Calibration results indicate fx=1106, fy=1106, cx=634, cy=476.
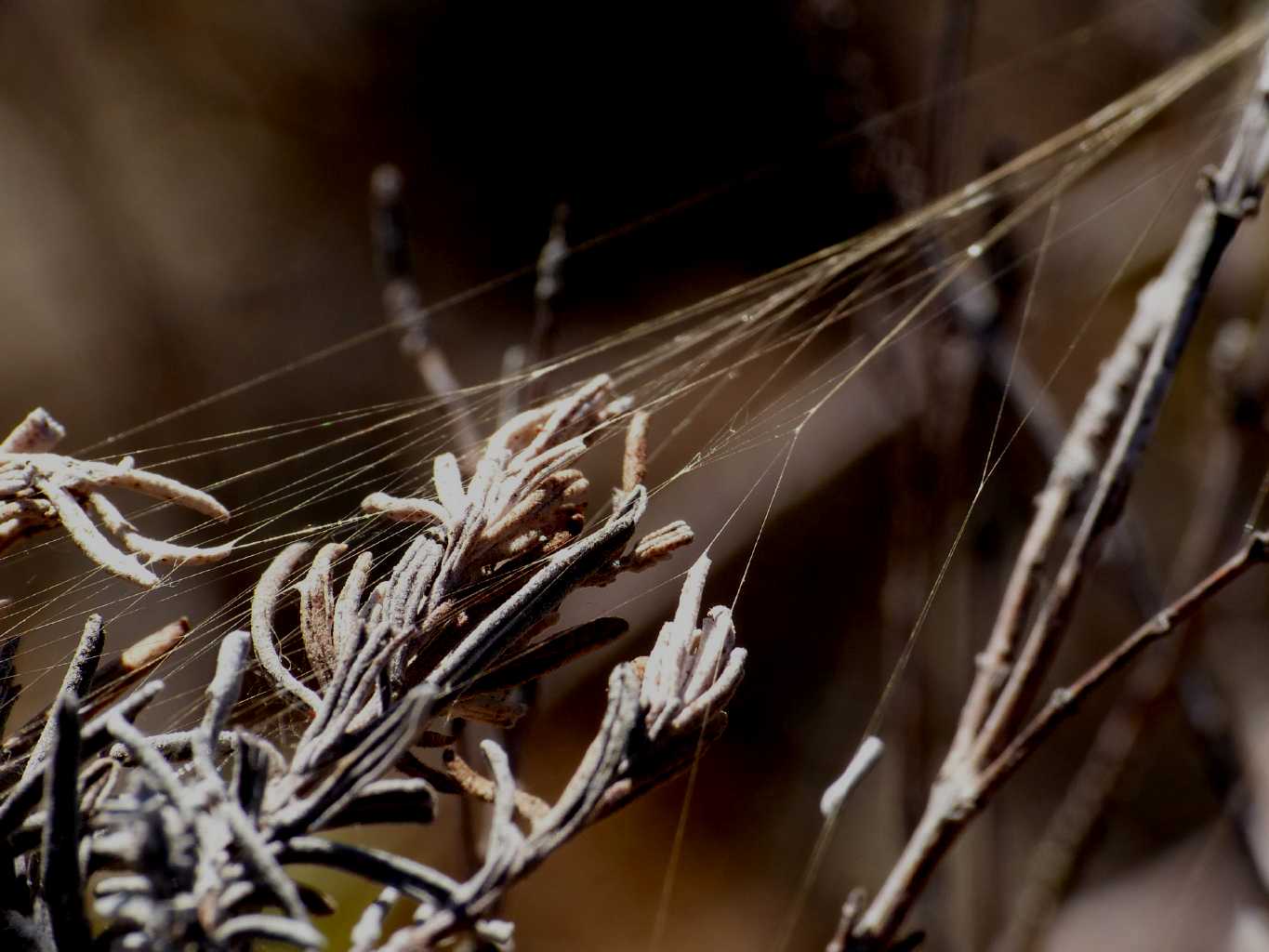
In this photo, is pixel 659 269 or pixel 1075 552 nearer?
pixel 1075 552

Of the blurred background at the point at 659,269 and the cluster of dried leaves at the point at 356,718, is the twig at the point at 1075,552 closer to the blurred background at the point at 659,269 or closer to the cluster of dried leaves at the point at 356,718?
the cluster of dried leaves at the point at 356,718

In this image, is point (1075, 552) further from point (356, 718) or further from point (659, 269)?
point (659, 269)

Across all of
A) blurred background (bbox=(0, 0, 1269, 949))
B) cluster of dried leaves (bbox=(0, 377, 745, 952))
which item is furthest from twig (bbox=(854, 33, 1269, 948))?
blurred background (bbox=(0, 0, 1269, 949))

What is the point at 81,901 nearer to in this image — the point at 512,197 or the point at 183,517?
the point at 183,517

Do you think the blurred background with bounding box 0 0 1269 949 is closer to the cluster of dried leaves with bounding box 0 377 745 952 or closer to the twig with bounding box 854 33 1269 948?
the twig with bounding box 854 33 1269 948

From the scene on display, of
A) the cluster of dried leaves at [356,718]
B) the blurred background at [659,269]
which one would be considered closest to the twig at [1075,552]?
the cluster of dried leaves at [356,718]

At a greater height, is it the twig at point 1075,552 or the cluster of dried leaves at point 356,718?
the cluster of dried leaves at point 356,718

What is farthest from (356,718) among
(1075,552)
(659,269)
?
(659,269)

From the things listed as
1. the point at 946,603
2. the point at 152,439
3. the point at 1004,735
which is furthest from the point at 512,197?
the point at 1004,735
